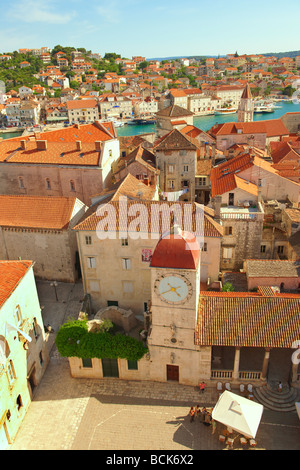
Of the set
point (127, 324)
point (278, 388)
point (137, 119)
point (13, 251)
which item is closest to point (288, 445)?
point (278, 388)

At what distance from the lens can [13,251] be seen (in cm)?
3778

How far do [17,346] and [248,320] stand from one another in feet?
46.9

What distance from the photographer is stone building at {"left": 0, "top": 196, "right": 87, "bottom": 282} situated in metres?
36.2

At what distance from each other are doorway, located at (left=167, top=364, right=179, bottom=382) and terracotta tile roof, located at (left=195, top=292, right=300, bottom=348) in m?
3.02

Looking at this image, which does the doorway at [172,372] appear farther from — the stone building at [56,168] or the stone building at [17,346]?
the stone building at [56,168]

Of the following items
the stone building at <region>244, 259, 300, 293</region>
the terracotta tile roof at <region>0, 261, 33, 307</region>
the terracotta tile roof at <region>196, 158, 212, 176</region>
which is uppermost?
the terracotta tile roof at <region>0, 261, 33, 307</region>

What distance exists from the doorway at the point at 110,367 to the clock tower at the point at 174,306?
243cm

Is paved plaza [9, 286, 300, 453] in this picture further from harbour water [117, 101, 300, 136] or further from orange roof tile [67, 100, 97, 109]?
orange roof tile [67, 100, 97, 109]

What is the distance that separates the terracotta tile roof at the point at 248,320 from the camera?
77.5 feet

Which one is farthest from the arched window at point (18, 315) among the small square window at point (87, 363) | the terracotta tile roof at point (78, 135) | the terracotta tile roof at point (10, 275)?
the terracotta tile roof at point (78, 135)

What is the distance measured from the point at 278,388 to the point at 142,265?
521 inches

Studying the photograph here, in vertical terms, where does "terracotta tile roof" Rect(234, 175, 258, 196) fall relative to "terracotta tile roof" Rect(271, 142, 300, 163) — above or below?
above

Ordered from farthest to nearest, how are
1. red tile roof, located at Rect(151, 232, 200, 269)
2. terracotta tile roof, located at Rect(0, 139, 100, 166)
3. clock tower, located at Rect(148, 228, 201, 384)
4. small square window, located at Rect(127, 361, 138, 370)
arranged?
1. terracotta tile roof, located at Rect(0, 139, 100, 166)
2. small square window, located at Rect(127, 361, 138, 370)
3. clock tower, located at Rect(148, 228, 201, 384)
4. red tile roof, located at Rect(151, 232, 200, 269)

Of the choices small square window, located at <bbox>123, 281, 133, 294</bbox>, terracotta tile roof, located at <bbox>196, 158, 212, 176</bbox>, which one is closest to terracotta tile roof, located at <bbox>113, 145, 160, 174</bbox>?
terracotta tile roof, located at <bbox>196, 158, 212, 176</bbox>
